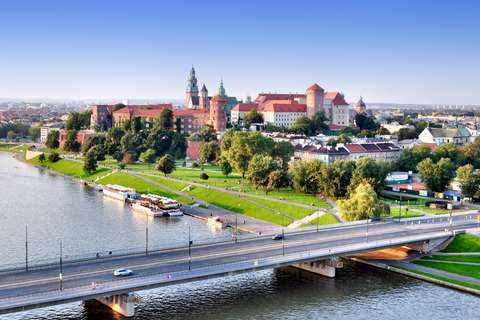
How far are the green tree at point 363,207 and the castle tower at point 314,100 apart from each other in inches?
4082

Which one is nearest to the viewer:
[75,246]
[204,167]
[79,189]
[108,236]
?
[75,246]

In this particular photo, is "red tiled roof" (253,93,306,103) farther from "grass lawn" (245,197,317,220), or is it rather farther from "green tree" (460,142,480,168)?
"grass lawn" (245,197,317,220)

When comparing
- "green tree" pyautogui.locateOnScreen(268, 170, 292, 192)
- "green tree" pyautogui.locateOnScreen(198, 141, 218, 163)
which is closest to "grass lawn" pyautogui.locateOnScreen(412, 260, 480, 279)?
"green tree" pyautogui.locateOnScreen(268, 170, 292, 192)

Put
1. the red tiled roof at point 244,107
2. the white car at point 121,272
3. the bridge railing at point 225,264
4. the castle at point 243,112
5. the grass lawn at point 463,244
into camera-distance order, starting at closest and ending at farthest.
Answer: the bridge railing at point 225,264, the white car at point 121,272, the grass lawn at point 463,244, the castle at point 243,112, the red tiled roof at point 244,107

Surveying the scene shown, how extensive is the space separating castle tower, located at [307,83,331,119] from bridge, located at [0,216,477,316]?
108390mm

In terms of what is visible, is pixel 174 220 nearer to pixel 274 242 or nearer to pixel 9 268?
pixel 274 242

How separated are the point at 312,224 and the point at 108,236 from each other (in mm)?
24135

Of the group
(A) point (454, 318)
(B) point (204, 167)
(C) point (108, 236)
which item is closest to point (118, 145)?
(B) point (204, 167)

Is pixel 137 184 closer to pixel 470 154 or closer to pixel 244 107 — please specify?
pixel 470 154

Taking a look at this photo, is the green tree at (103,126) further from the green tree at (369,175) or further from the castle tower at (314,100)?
the green tree at (369,175)

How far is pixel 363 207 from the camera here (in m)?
62.3

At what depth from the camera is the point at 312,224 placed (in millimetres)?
64812

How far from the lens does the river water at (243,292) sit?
131 feet

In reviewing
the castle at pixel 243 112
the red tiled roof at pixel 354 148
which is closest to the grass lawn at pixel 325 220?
the red tiled roof at pixel 354 148
